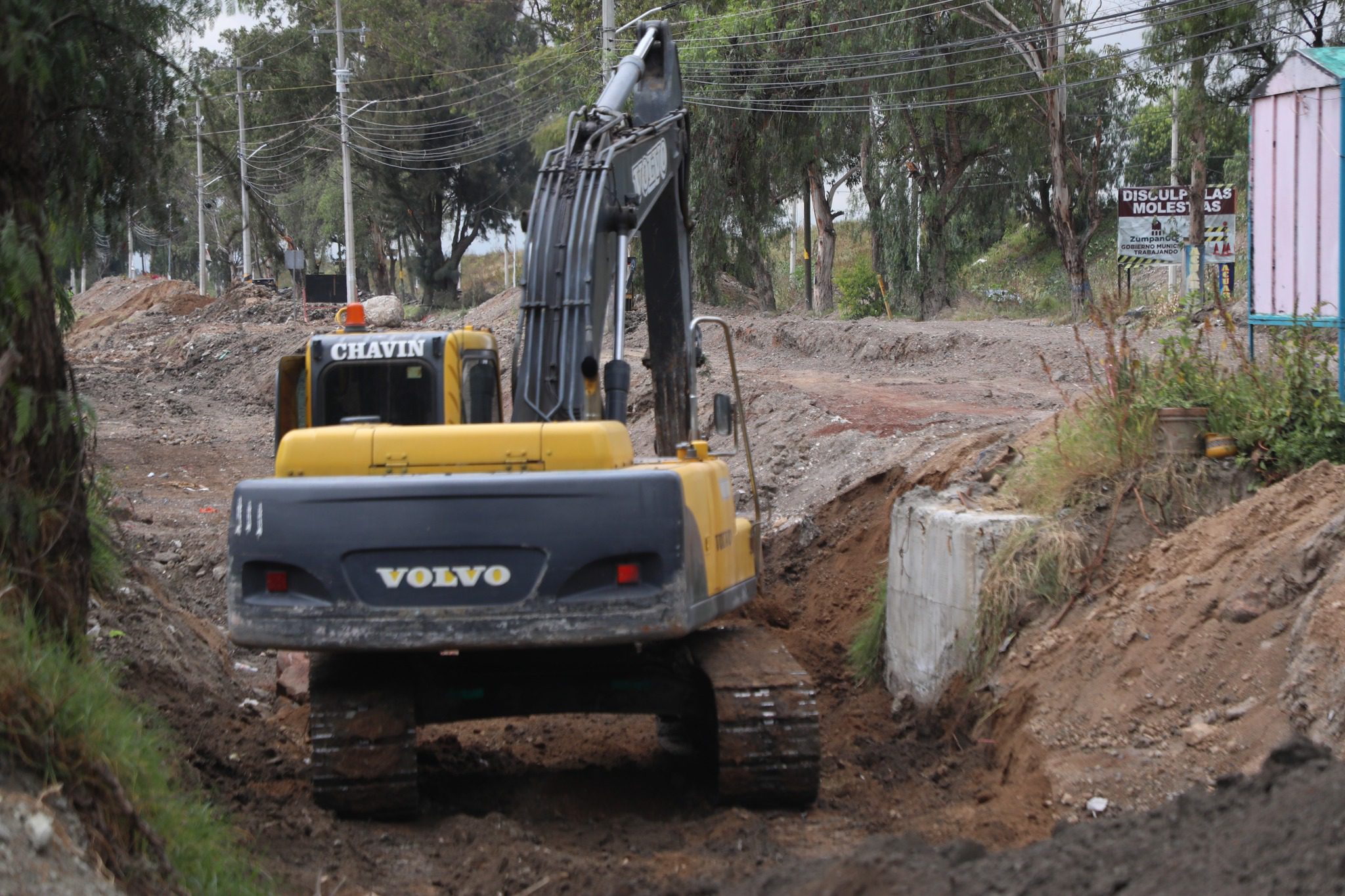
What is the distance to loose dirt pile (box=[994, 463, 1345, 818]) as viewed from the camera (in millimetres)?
6039

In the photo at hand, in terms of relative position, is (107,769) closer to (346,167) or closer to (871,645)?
(871,645)

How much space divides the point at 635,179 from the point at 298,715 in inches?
160

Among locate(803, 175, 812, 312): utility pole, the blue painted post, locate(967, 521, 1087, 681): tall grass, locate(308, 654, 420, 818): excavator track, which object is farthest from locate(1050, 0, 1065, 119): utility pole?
locate(308, 654, 420, 818): excavator track

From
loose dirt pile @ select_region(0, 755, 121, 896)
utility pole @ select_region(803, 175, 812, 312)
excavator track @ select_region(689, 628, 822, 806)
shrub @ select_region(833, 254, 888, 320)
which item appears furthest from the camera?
utility pole @ select_region(803, 175, 812, 312)

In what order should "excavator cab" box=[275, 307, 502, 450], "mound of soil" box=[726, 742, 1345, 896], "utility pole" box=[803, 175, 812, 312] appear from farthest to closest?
1. "utility pole" box=[803, 175, 812, 312]
2. "excavator cab" box=[275, 307, 502, 450]
3. "mound of soil" box=[726, 742, 1345, 896]

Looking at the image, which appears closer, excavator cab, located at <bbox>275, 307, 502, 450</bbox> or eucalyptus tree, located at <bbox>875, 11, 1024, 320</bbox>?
excavator cab, located at <bbox>275, 307, 502, 450</bbox>

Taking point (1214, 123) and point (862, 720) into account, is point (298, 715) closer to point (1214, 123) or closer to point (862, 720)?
point (862, 720)

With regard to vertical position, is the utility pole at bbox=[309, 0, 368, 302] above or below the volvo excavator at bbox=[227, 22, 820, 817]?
above

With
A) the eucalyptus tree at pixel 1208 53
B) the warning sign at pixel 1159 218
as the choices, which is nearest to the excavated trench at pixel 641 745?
the warning sign at pixel 1159 218

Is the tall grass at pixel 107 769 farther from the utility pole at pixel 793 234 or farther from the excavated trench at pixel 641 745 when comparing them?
the utility pole at pixel 793 234

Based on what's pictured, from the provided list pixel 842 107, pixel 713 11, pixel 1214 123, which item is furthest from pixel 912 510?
pixel 713 11

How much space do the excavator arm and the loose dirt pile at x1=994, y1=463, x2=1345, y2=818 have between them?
272 cm

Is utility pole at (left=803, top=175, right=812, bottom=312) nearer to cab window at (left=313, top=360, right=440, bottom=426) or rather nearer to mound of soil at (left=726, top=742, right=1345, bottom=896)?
cab window at (left=313, top=360, right=440, bottom=426)

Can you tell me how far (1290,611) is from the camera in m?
6.48
